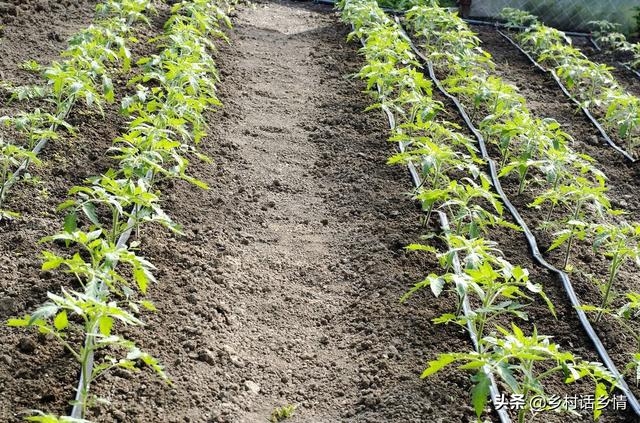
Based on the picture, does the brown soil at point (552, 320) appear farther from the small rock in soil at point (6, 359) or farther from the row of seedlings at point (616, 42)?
the row of seedlings at point (616, 42)

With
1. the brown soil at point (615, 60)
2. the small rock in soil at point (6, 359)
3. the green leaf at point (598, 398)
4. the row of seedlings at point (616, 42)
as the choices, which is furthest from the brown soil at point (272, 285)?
the row of seedlings at point (616, 42)

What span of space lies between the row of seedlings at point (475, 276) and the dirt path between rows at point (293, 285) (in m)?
0.19

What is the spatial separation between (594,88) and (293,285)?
463 centimetres

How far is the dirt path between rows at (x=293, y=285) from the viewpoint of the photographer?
3.82m

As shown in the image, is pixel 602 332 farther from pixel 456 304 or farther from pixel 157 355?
pixel 157 355

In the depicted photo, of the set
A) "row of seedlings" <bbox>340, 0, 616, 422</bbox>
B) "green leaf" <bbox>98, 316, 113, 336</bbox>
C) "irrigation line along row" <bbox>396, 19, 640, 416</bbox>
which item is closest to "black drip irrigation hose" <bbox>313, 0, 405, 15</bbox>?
"row of seedlings" <bbox>340, 0, 616, 422</bbox>

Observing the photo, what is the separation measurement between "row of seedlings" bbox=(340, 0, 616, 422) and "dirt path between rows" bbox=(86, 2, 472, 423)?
0.64 feet

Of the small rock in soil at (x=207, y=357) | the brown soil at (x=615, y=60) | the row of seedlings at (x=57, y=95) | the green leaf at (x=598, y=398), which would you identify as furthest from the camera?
the brown soil at (x=615, y=60)

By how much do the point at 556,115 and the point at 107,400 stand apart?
216 inches

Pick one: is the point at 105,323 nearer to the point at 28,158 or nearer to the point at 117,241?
the point at 117,241

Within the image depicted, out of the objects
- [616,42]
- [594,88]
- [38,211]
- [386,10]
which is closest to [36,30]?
[38,211]

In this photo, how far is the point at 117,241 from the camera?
15.2 feet

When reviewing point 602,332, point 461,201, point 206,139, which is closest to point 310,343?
point 461,201

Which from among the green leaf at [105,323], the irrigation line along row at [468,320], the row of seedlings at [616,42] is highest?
the green leaf at [105,323]
